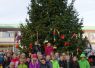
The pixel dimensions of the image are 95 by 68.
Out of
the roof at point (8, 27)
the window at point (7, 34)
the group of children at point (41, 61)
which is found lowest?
the group of children at point (41, 61)

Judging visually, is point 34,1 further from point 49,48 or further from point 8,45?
point 8,45

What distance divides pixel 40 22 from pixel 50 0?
59.0 inches

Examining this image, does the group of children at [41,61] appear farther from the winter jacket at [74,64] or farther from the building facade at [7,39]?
the building facade at [7,39]

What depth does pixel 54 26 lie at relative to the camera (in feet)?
79.3

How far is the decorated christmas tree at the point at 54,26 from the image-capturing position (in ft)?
79.5

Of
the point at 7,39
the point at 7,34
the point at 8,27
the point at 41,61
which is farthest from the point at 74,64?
the point at 8,27

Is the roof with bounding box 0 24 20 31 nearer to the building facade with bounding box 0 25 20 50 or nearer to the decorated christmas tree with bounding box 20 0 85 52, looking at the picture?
the building facade with bounding box 0 25 20 50

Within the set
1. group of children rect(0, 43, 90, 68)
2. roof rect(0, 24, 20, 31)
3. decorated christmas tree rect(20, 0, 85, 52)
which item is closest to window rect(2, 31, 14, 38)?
roof rect(0, 24, 20, 31)

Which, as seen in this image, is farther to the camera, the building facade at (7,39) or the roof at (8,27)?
the roof at (8,27)

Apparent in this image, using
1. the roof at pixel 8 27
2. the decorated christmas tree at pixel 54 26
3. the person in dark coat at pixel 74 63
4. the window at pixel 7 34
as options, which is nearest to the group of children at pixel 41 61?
the person in dark coat at pixel 74 63

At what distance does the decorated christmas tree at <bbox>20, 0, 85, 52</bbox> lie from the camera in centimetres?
2422

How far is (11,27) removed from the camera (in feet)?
277

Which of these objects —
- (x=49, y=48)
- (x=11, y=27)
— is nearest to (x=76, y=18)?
(x=49, y=48)

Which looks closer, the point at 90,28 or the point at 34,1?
the point at 34,1
